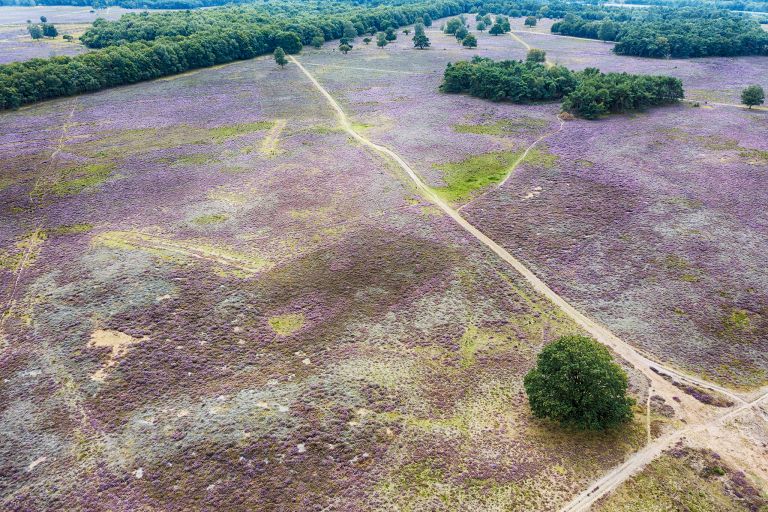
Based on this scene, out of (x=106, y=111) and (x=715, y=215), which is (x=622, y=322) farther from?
(x=106, y=111)

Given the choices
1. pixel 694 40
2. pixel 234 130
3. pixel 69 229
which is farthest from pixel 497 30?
pixel 69 229

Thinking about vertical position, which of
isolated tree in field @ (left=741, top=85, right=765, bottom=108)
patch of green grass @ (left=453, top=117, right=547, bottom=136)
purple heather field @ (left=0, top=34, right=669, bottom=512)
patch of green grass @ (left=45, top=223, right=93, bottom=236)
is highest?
isolated tree in field @ (left=741, top=85, right=765, bottom=108)

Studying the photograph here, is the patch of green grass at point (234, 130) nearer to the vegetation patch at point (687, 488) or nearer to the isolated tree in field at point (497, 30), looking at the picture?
the vegetation patch at point (687, 488)

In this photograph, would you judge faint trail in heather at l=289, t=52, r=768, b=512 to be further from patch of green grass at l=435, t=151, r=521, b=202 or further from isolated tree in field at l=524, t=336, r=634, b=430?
patch of green grass at l=435, t=151, r=521, b=202

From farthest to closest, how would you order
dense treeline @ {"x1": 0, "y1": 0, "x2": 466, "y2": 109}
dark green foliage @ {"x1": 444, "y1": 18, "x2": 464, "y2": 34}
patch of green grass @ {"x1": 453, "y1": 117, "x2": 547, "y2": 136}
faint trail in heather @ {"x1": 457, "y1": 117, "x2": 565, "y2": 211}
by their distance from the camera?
dark green foliage @ {"x1": 444, "y1": 18, "x2": 464, "y2": 34} < dense treeline @ {"x1": 0, "y1": 0, "x2": 466, "y2": 109} < patch of green grass @ {"x1": 453, "y1": 117, "x2": 547, "y2": 136} < faint trail in heather @ {"x1": 457, "y1": 117, "x2": 565, "y2": 211}

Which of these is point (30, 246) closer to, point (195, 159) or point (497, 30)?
point (195, 159)

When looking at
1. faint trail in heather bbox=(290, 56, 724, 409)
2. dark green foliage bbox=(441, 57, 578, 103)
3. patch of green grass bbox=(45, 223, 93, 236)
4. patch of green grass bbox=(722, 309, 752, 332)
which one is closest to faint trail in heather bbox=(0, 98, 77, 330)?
patch of green grass bbox=(45, 223, 93, 236)

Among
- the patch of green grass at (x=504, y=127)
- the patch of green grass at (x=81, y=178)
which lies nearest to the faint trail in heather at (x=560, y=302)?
the patch of green grass at (x=504, y=127)
